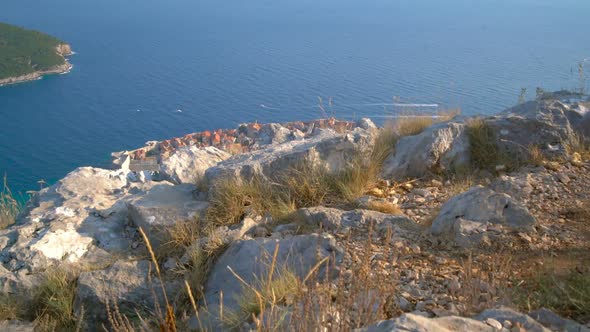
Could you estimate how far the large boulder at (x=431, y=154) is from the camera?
5.48 metres

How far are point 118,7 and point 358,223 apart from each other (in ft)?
177

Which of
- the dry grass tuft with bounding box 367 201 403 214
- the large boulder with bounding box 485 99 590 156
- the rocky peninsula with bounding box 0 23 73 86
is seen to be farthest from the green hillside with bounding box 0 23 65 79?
the dry grass tuft with bounding box 367 201 403 214

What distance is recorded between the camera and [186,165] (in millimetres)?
6719

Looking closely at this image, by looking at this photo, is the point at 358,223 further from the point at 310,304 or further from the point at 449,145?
the point at 310,304

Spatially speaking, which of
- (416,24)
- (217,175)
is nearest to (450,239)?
(217,175)

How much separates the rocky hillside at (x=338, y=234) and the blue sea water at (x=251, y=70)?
7140 mm

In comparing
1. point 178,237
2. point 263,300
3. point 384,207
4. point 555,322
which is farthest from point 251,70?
point 555,322

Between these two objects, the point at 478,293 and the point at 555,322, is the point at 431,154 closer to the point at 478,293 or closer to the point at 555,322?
the point at 478,293

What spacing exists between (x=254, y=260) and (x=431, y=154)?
2434 mm

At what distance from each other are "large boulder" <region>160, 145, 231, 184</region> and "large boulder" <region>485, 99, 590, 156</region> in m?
3.41

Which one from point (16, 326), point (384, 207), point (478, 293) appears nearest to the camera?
point (478, 293)

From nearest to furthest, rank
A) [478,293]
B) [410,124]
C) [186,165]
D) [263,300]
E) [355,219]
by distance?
1. [478,293]
2. [263,300]
3. [355,219]
4. [410,124]
5. [186,165]

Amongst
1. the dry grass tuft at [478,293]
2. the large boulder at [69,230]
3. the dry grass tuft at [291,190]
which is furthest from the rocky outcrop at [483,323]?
the large boulder at [69,230]

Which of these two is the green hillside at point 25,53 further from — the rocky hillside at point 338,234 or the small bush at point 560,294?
the small bush at point 560,294
